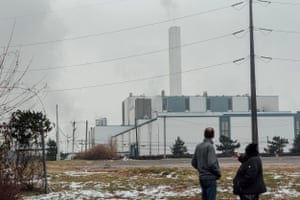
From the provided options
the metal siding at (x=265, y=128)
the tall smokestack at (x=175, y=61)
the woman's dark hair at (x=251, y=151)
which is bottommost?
the woman's dark hair at (x=251, y=151)

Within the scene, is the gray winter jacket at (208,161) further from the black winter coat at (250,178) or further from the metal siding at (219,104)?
the metal siding at (219,104)

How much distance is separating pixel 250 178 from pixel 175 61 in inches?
4284

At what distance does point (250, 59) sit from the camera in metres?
33.2

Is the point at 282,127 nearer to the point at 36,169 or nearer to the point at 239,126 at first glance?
the point at 239,126

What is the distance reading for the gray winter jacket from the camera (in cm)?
911

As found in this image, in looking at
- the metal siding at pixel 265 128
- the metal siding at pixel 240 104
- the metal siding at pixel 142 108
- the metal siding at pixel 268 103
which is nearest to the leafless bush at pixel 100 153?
the metal siding at pixel 265 128

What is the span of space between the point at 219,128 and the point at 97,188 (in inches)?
3300

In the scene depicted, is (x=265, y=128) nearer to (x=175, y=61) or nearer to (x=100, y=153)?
(x=175, y=61)

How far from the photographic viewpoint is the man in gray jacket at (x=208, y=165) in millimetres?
9125

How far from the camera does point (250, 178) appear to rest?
9391mm

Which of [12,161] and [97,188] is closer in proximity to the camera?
[12,161]

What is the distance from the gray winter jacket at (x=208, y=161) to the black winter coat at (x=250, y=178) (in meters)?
0.50

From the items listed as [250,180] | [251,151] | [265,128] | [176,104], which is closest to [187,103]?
[176,104]

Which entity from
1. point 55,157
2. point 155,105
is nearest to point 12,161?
point 55,157
